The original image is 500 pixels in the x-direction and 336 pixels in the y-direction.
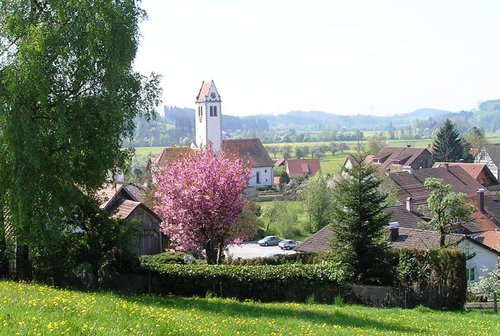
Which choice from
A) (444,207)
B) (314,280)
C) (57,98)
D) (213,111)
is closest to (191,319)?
(57,98)

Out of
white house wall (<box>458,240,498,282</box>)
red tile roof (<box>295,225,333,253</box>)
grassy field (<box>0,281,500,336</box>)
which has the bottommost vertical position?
white house wall (<box>458,240,498,282</box>)

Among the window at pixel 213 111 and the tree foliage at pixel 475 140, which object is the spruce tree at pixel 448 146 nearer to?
the tree foliage at pixel 475 140

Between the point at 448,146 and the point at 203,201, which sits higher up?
the point at 448,146

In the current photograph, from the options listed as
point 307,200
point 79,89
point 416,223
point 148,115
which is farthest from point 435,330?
point 307,200

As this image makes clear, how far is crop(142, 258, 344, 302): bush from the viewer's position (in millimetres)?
25562

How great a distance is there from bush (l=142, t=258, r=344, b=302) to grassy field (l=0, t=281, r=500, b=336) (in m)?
4.71

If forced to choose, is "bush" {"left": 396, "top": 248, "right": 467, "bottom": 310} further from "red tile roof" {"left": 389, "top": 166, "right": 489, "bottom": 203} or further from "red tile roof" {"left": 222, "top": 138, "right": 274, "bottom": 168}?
"red tile roof" {"left": 222, "top": 138, "right": 274, "bottom": 168}

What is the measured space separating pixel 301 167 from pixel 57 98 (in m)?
112

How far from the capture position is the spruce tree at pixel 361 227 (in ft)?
96.3

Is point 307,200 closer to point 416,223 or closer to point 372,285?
point 416,223

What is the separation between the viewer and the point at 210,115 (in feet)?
352

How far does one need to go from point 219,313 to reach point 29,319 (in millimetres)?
7063

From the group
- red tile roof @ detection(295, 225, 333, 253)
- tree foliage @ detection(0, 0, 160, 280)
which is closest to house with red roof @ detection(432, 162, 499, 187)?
red tile roof @ detection(295, 225, 333, 253)

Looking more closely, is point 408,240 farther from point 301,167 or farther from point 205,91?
point 301,167
